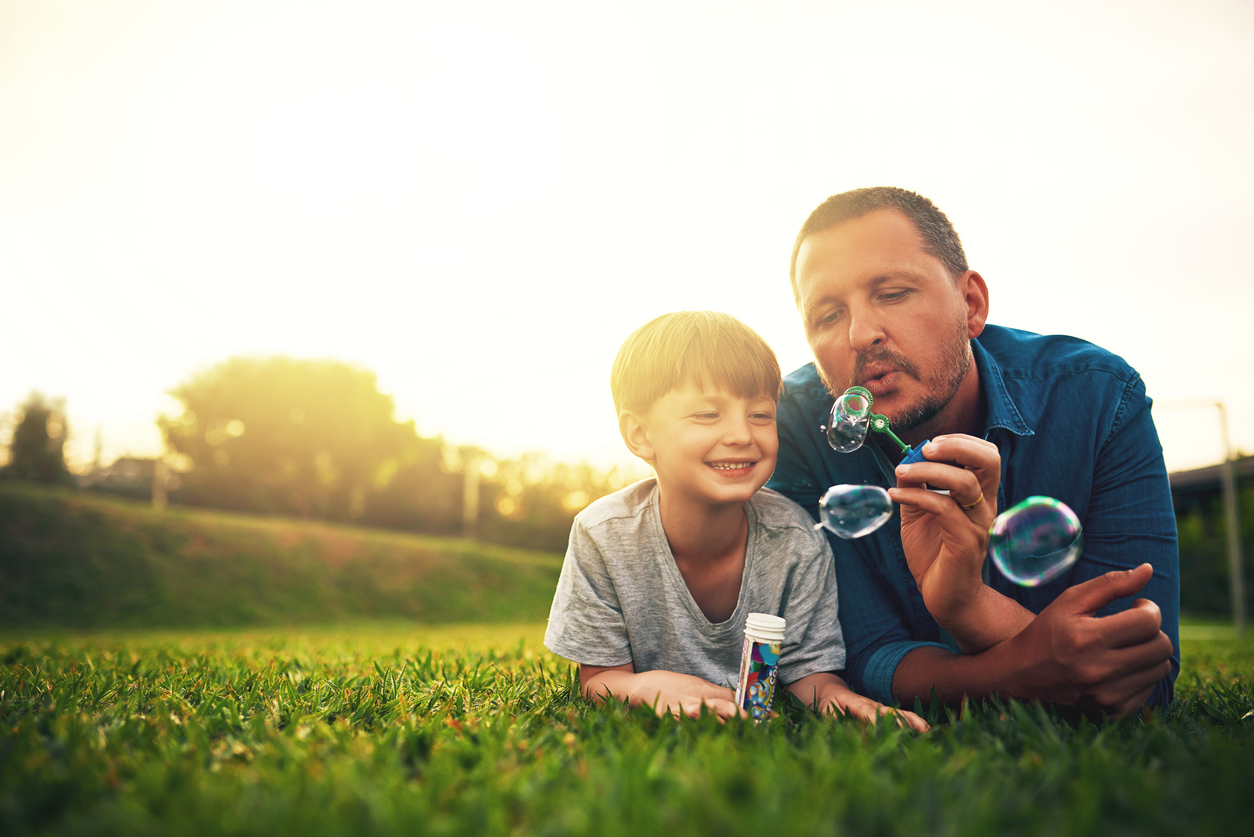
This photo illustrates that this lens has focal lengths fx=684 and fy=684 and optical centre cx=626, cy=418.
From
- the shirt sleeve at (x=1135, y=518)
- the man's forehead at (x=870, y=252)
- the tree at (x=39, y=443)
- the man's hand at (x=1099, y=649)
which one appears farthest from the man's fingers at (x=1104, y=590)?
the tree at (x=39, y=443)

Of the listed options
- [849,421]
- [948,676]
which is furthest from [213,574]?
[948,676]

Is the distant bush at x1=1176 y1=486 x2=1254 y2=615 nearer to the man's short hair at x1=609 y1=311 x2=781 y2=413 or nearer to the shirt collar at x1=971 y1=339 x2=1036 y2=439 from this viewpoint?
the shirt collar at x1=971 y1=339 x2=1036 y2=439

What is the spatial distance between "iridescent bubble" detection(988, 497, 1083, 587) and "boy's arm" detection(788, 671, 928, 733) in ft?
1.74

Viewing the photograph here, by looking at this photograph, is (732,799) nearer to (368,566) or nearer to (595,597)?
(595,597)

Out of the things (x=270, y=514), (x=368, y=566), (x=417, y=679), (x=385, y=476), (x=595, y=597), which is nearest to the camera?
(x=595, y=597)

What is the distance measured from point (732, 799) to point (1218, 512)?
2469 centimetres

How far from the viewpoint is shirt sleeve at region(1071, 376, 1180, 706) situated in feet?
7.16

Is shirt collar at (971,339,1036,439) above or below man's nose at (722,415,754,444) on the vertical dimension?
above

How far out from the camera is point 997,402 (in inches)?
98.3

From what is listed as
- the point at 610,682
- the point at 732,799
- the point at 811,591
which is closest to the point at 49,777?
the point at 732,799

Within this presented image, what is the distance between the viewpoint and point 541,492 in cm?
2834

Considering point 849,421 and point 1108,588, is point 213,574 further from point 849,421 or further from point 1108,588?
point 1108,588

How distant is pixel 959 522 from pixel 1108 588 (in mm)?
382

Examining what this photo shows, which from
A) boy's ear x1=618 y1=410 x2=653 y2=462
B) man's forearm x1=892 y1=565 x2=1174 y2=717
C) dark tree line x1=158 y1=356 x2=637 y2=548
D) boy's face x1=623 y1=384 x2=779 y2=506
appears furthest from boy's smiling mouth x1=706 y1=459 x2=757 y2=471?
dark tree line x1=158 y1=356 x2=637 y2=548
